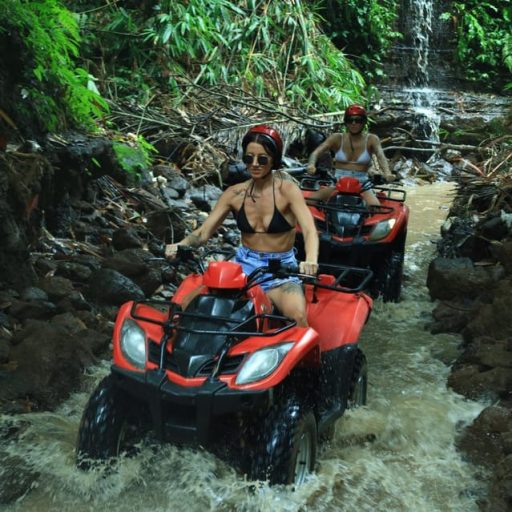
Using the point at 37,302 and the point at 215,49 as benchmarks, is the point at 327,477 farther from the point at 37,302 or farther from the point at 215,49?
the point at 215,49

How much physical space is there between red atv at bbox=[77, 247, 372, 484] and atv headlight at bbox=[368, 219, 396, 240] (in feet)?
10.5

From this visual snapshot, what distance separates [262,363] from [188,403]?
0.37m

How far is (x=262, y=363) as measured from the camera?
→ 3148 millimetres

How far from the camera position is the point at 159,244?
7.66m

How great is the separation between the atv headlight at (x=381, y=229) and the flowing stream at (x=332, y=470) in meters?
1.66

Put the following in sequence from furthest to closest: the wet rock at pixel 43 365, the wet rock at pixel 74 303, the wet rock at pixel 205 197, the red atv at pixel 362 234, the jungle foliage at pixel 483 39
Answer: the jungle foliage at pixel 483 39 → the wet rock at pixel 205 197 → the red atv at pixel 362 234 → the wet rock at pixel 74 303 → the wet rock at pixel 43 365

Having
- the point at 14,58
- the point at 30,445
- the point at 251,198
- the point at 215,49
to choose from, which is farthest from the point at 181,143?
the point at 30,445

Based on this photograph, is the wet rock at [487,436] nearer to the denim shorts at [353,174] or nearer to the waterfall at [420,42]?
the denim shorts at [353,174]

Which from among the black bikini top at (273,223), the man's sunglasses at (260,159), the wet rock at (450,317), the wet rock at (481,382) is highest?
the man's sunglasses at (260,159)

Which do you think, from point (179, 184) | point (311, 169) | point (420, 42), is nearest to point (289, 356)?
point (311, 169)

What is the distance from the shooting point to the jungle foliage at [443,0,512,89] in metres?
20.2

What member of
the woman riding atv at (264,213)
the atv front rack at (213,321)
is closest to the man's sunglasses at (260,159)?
the woman riding atv at (264,213)

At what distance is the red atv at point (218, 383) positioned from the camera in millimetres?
3076

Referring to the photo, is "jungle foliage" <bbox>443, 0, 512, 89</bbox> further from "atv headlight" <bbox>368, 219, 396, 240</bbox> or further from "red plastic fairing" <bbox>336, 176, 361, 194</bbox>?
"atv headlight" <bbox>368, 219, 396, 240</bbox>
